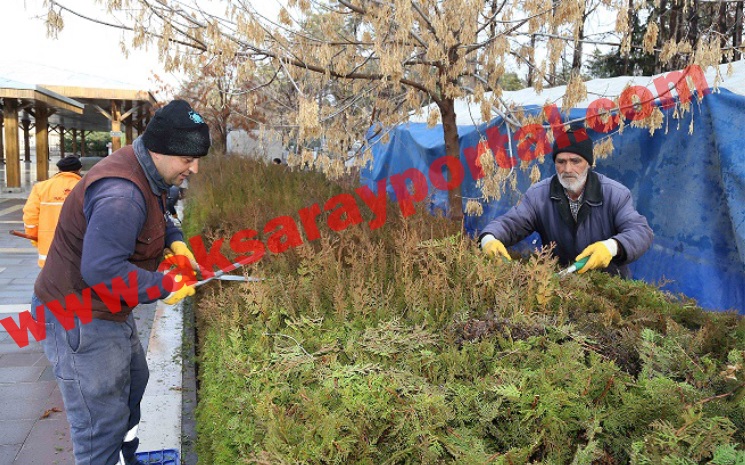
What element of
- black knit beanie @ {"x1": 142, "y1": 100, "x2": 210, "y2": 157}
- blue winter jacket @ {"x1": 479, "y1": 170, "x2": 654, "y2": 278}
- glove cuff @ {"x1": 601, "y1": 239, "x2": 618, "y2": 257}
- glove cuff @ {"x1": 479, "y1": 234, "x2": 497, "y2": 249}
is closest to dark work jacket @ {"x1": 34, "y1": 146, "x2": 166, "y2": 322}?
black knit beanie @ {"x1": 142, "y1": 100, "x2": 210, "y2": 157}

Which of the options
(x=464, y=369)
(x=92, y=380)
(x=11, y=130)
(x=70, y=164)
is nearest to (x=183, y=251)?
(x=92, y=380)

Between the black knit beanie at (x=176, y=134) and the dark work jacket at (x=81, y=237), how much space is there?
5.0 inches

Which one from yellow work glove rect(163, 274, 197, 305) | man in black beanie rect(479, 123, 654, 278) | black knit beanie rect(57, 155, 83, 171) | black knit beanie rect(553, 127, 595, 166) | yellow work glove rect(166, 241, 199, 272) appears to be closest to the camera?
yellow work glove rect(163, 274, 197, 305)

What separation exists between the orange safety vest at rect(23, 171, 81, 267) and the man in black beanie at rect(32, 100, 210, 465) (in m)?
2.72

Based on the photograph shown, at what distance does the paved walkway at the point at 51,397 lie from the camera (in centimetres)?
341

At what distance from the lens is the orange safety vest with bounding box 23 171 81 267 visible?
4918mm

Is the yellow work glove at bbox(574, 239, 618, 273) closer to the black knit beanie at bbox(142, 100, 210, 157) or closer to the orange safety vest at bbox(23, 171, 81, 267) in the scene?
the black knit beanie at bbox(142, 100, 210, 157)

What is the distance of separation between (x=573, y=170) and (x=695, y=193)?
1.64 m

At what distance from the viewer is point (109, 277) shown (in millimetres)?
2227

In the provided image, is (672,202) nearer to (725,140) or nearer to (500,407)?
(725,140)

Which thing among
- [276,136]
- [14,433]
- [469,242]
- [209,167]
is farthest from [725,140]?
[209,167]

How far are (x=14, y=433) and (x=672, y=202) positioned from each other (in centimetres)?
529

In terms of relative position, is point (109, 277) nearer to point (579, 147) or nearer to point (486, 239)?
point (486, 239)

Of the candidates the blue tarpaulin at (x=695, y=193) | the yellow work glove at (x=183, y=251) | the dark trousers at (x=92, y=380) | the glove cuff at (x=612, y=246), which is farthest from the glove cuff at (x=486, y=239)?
the dark trousers at (x=92, y=380)
